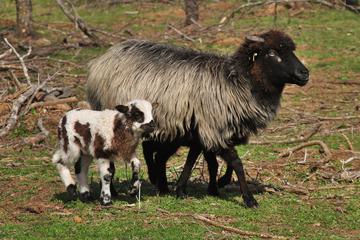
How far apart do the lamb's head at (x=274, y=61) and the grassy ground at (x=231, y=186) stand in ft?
4.75

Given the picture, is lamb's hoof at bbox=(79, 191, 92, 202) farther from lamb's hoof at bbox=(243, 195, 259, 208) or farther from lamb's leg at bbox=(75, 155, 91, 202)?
lamb's hoof at bbox=(243, 195, 259, 208)

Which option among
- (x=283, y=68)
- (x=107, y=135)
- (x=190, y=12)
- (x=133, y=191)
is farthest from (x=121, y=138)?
(x=190, y=12)

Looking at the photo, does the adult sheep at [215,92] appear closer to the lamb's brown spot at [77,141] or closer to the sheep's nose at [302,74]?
the sheep's nose at [302,74]

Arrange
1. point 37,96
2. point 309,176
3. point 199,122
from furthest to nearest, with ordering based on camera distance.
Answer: point 37,96 → point 309,176 → point 199,122

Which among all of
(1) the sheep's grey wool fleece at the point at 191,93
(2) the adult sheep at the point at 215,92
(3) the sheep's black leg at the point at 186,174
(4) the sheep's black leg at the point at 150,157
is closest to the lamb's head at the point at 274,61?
(2) the adult sheep at the point at 215,92

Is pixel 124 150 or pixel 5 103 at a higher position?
pixel 124 150

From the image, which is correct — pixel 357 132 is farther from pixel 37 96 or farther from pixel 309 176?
pixel 37 96

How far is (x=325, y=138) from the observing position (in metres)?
12.7

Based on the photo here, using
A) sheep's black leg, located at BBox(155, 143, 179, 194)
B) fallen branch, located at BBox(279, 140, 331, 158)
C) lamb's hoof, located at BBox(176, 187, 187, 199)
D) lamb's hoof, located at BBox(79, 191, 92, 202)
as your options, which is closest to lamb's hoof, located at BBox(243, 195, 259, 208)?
lamb's hoof, located at BBox(176, 187, 187, 199)

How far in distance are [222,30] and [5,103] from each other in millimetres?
8931

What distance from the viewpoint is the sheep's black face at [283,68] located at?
28.8ft

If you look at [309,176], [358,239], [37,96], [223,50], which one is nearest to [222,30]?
[223,50]

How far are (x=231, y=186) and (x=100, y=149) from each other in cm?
234

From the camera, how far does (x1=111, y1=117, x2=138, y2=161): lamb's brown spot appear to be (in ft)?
27.3
